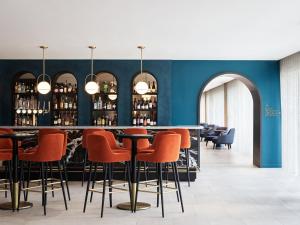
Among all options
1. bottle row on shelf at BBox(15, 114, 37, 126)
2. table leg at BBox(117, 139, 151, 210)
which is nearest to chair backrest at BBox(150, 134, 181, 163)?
table leg at BBox(117, 139, 151, 210)

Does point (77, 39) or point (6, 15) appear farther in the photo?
point (77, 39)

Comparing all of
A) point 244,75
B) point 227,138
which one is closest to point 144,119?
point 244,75

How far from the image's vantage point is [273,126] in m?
10.4

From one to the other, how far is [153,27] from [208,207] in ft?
9.50

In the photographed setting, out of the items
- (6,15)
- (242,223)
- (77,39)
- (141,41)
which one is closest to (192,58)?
(141,41)

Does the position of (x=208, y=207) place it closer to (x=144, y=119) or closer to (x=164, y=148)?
(x=164, y=148)

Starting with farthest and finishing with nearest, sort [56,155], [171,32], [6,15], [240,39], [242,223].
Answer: [240,39], [171,32], [6,15], [56,155], [242,223]

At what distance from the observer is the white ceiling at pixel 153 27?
217 inches

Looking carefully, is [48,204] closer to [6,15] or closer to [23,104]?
[6,15]

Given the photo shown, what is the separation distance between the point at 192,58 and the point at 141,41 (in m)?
2.57

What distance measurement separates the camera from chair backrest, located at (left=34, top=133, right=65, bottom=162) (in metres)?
5.44

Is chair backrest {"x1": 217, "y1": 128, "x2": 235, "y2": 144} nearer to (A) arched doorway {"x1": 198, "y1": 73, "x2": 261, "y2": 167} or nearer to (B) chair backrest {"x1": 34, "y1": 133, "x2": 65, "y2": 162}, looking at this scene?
(A) arched doorway {"x1": 198, "y1": 73, "x2": 261, "y2": 167}

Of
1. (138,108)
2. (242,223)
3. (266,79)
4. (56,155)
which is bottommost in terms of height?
(242,223)

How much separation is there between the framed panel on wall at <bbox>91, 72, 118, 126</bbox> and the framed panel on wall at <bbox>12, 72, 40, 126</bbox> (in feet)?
4.61
